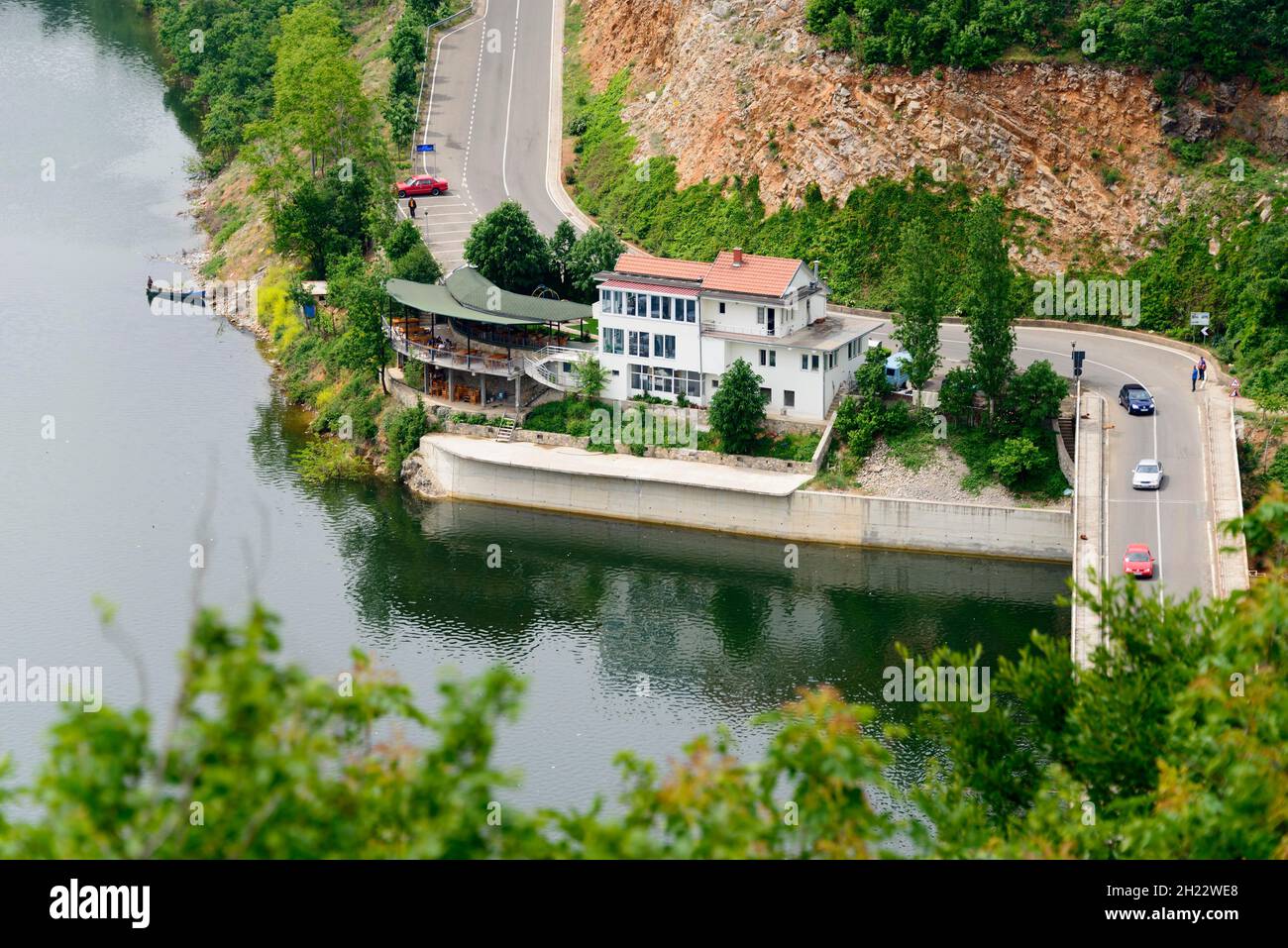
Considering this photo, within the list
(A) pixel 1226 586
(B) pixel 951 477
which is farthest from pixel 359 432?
(A) pixel 1226 586

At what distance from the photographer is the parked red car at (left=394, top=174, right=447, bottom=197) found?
95.2 m

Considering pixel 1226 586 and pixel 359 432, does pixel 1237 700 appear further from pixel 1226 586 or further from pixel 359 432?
pixel 359 432

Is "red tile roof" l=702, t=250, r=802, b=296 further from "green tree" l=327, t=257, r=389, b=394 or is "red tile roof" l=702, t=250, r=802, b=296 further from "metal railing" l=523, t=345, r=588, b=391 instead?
"green tree" l=327, t=257, r=389, b=394

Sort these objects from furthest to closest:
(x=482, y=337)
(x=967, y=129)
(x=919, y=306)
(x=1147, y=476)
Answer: (x=967, y=129)
(x=482, y=337)
(x=919, y=306)
(x=1147, y=476)

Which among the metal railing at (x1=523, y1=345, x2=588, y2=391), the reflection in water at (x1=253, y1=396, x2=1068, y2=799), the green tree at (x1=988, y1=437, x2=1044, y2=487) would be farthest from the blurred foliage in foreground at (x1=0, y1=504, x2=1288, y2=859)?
the metal railing at (x1=523, y1=345, x2=588, y2=391)

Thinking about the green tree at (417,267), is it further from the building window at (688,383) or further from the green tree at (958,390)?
the green tree at (958,390)

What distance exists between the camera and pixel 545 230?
89.6 metres

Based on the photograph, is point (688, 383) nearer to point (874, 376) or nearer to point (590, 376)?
point (590, 376)

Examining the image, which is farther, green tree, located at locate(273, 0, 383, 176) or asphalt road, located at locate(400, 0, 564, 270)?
green tree, located at locate(273, 0, 383, 176)

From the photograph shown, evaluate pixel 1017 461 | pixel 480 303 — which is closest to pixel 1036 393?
pixel 1017 461

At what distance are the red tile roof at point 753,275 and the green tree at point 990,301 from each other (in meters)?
8.42

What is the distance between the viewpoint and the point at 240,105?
11519 centimetres

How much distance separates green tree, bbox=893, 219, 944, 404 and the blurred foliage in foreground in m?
36.4

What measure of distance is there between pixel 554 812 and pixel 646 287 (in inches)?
2138
